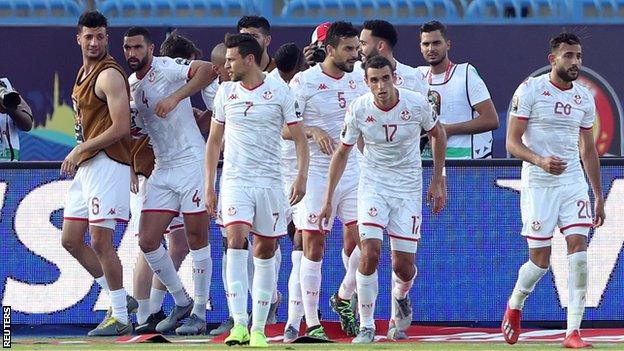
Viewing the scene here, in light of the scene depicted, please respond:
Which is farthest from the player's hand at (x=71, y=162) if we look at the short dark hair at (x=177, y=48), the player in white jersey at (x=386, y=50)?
the player in white jersey at (x=386, y=50)

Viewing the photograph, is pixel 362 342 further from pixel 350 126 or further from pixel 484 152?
pixel 484 152

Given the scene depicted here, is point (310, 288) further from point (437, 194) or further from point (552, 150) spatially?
point (552, 150)

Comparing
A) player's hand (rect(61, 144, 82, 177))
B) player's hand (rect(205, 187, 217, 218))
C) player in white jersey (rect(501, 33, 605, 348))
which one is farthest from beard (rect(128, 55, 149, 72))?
player in white jersey (rect(501, 33, 605, 348))

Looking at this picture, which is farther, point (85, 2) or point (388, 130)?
point (85, 2)

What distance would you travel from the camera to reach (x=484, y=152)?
14047 mm

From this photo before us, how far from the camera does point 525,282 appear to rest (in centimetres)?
1218

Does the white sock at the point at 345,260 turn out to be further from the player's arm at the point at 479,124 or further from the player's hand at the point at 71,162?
the player's hand at the point at 71,162

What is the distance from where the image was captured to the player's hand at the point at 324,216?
39.8 feet

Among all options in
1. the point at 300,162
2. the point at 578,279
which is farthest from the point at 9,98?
the point at 578,279

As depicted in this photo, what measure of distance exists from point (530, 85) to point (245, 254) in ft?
7.14

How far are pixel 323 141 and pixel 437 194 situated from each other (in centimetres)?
86

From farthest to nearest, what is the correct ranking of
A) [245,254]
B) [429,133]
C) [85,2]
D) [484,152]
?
1. [85,2]
2. [484,152]
3. [429,133]
4. [245,254]

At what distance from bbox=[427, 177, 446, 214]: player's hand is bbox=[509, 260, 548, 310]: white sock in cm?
70

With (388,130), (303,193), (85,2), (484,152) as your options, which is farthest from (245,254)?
(85,2)
